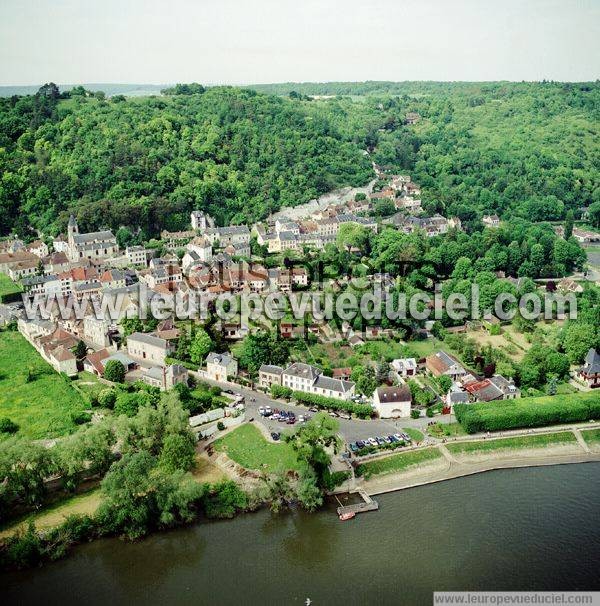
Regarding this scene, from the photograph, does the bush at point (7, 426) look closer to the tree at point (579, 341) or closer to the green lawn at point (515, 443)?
the green lawn at point (515, 443)

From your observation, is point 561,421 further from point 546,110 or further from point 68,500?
point 546,110

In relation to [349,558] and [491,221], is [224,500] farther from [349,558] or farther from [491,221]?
[491,221]

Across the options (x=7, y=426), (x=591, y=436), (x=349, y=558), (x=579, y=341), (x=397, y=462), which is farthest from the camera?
(x=579, y=341)

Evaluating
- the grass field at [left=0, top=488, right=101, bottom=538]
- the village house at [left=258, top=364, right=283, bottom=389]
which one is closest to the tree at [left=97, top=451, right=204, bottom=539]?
the grass field at [left=0, top=488, right=101, bottom=538]

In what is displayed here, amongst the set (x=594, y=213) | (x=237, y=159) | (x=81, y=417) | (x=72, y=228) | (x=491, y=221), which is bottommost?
(x=81, y=417)

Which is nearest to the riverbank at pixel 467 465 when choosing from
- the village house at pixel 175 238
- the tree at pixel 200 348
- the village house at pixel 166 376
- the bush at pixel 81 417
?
the village house at pixel 166 376

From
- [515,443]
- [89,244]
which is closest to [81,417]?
[515,443]
